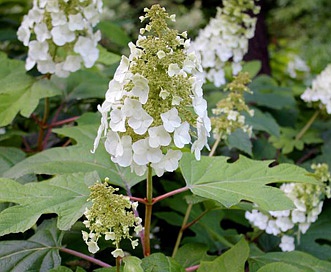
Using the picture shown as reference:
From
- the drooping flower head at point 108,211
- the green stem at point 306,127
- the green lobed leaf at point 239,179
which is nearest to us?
the drooping flower head at point 108,211

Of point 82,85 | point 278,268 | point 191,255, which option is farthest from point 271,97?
point 278,268

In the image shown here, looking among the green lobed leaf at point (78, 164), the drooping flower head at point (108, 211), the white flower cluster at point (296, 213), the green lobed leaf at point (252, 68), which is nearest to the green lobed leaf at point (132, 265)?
the drooping flower head at point (108, 211)

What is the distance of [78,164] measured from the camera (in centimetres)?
193

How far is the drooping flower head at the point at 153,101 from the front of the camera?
1384 millimetres

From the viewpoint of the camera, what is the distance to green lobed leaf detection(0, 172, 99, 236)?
1.48 metres

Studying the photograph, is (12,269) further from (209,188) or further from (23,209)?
(209,188)

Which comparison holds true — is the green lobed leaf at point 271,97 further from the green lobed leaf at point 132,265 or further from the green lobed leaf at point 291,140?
the green lobed leaf at point 132,265

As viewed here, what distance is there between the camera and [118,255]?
140cm

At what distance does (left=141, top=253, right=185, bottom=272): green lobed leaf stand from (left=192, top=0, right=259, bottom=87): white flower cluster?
63.4 inches

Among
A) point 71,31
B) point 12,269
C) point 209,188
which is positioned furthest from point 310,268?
point 71,31

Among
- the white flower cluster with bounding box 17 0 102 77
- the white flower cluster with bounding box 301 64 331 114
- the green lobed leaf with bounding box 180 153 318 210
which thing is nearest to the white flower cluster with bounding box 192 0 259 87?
the white flower cluster with bounding box 301 64 331 114

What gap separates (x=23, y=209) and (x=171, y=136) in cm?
45

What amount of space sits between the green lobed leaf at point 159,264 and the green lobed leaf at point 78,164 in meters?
0.33

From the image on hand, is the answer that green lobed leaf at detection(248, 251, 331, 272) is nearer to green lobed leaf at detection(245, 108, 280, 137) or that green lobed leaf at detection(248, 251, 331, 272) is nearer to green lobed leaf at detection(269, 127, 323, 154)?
green lobed leaf at detection(245, 108, 280, 137)
